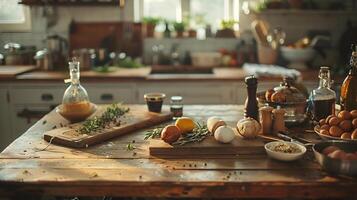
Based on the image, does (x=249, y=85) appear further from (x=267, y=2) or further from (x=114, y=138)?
(x=267, y=2)

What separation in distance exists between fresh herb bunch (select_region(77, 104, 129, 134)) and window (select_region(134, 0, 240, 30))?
96.2 inches

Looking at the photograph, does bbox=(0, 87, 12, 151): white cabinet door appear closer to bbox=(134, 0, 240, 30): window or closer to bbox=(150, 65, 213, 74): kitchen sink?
bbox=(150, 65, 213, 74): kitchen sink

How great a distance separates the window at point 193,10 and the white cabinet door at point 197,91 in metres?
1.09

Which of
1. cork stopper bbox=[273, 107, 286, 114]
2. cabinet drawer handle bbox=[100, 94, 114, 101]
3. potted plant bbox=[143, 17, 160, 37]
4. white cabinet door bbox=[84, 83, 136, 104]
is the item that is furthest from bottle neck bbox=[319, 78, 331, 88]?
potted plant bbox=[143, 17, 160, 37]

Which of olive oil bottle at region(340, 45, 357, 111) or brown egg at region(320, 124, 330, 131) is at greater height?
olive oil bottle at region(340, 45, 357, 111)

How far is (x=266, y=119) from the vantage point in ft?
6.49

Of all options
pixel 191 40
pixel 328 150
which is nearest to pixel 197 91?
pixel 191 40

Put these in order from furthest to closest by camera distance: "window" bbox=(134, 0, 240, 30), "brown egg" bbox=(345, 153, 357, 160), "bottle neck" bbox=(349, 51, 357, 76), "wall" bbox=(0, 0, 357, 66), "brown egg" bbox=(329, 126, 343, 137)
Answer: "window" bbox=(134, 0, 240, 30), "wall" bbox=(0, 0, 357, 66), "bottle neck" bbox=(349, 51, 357, 76), "brown egg" bbox=(329, 126, 343, 137), "brown egg" bbox=(345, 153, 357, 160)

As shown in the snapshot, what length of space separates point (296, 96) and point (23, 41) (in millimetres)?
3531

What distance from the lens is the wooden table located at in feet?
4.90

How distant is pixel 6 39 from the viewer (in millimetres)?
4742

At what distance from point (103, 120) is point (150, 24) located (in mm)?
2594

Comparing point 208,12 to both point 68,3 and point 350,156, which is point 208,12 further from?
point 350,156

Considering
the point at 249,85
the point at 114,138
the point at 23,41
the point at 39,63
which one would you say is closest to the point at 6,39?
the point at 23,41
